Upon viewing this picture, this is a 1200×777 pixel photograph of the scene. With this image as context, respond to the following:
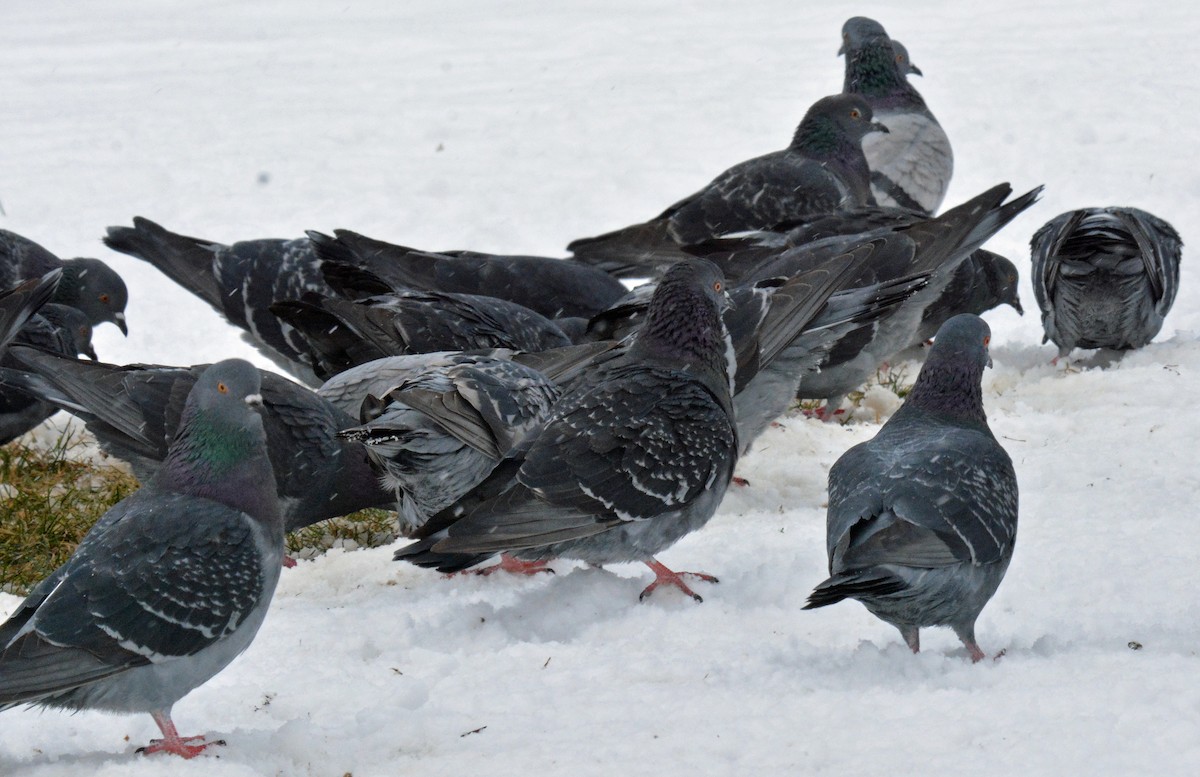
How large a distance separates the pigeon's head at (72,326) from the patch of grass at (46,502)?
42 centimetres

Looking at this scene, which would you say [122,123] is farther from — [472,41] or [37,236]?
[472,41]

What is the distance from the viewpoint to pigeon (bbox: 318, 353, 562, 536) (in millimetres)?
4879

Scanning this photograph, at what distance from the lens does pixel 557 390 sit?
5438mm

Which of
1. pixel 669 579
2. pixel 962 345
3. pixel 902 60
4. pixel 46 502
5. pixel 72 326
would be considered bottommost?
pixel 46 502

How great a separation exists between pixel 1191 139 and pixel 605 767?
9.84 m

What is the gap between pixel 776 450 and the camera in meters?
6.63

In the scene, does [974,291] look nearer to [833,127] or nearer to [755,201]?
[755,201]

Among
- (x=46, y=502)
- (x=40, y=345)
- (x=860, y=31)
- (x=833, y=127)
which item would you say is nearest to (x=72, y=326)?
(x=40, y=345)

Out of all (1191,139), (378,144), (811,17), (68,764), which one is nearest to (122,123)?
(378,144)

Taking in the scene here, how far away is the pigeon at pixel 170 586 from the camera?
10.8 ft

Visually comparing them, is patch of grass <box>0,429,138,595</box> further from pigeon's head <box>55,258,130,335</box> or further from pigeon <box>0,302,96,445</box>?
pigeon's head <box>55,258,130,335</box>

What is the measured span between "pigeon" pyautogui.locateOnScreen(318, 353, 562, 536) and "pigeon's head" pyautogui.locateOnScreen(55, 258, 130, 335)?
272cm

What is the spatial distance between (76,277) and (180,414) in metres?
2.58

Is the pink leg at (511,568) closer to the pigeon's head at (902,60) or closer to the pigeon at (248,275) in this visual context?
the pigeon at (248,275)
